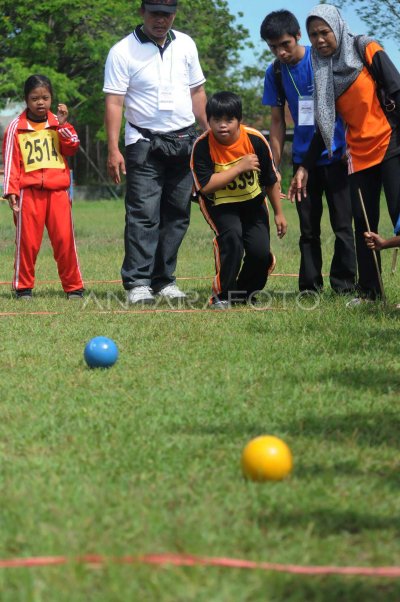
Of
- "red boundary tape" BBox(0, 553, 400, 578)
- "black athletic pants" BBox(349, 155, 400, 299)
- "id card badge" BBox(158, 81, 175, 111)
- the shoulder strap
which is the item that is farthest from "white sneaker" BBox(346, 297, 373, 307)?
"red boundary tape" BBox(0, 553, 400, 578)

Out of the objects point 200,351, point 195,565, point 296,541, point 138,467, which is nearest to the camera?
point 195,565

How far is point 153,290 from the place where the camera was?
27.0 feet

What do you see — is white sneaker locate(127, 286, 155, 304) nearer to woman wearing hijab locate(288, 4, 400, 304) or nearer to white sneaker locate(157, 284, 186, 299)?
white sneaker locate(157, 284, 186, 299)

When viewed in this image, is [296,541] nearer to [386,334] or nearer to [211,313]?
[386,334]

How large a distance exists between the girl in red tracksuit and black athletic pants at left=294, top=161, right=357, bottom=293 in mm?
1931

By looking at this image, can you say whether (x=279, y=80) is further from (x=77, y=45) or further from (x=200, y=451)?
(x=77, y=45)

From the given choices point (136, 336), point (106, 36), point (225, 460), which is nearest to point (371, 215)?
point (136, 336)

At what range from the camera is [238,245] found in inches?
289

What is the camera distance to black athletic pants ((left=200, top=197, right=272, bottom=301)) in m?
7.37

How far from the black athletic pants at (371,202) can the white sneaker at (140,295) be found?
165 centimetres

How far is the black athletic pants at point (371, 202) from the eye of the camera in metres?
6.79

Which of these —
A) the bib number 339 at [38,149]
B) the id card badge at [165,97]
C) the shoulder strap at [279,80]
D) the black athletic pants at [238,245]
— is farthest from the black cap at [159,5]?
the black athletic pants at [238,245]

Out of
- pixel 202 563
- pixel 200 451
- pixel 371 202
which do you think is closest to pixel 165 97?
pixel 371 202

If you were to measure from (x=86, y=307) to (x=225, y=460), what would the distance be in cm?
414
